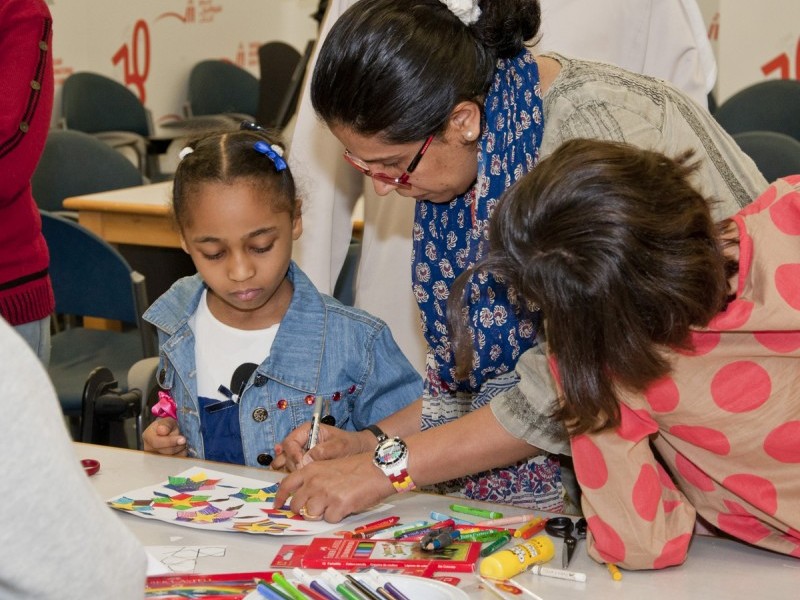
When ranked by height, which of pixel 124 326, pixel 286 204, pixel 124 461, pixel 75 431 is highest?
pixel 286 204

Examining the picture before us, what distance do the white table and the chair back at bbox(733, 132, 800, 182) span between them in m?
1.89

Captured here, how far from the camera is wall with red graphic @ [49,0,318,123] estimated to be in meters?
6.45

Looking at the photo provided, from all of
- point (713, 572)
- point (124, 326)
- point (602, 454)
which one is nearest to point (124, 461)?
point (602, 454)

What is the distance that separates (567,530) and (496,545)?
98 mm

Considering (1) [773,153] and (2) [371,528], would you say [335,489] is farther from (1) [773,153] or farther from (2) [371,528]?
(1) [773,153]

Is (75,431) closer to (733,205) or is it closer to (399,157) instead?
→ (399,157)

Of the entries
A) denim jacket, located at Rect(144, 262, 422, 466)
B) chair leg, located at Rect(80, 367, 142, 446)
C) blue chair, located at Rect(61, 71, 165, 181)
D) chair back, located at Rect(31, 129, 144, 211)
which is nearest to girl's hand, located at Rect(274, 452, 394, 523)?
denim jacket, located at Rect(144, 262, 422, 466)

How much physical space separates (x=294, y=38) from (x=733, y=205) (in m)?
7.26

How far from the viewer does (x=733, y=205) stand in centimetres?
146

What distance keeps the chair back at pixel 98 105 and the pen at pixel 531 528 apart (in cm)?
551

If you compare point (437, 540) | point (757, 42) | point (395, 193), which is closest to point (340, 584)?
point (437, 540)

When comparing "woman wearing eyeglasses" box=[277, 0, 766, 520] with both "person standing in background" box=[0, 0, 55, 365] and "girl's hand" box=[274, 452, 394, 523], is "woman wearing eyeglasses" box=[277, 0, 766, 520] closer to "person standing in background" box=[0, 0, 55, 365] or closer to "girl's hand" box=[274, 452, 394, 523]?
"girl's hand" box=[274, 452, 394, 523]

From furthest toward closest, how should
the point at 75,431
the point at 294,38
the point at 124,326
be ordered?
the point at 294,38 → the point at 124,326 → the point at 75,431

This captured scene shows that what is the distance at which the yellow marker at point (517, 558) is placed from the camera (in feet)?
4.15
